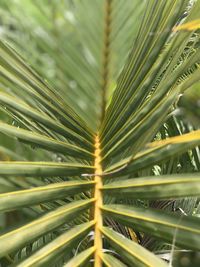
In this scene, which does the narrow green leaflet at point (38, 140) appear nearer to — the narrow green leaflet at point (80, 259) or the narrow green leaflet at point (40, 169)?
the narrow green leaflet at point (40, 169)

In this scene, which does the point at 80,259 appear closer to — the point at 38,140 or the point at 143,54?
the point at 38,140

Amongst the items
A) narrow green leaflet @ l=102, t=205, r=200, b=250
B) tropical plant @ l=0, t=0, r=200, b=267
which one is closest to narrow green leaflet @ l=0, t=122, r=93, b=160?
tropical plant @ l=0, t=0, r=200, b=267

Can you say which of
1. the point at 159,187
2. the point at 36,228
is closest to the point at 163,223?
the point at 159,187

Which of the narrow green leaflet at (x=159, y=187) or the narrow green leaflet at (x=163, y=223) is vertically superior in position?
the narrow green leaflet at (x=159, y=187)

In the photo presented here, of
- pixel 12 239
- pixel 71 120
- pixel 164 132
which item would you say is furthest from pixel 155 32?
pixel 164 132

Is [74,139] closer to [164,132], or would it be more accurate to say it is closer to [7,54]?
[7,54]

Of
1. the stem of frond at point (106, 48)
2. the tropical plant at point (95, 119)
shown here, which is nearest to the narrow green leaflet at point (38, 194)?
the tropical plant at point (95, 119)

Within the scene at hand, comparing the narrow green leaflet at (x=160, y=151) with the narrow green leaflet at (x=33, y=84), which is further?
the narrow green leaflet at (x=33, y=84)
